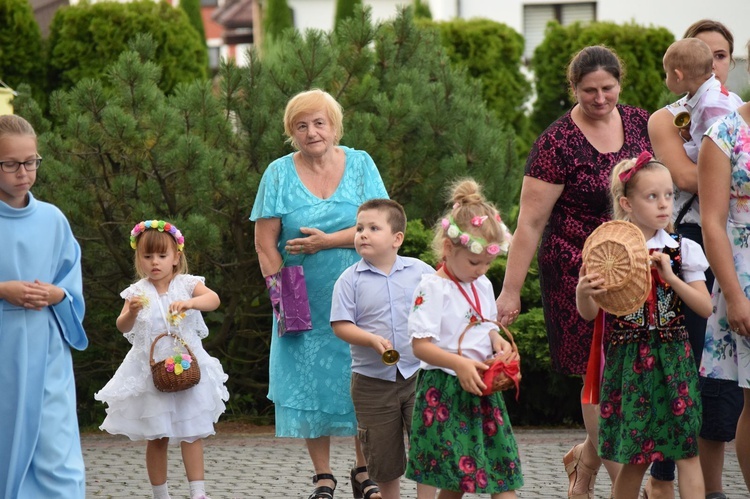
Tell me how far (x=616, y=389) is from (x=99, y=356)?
5656 mm

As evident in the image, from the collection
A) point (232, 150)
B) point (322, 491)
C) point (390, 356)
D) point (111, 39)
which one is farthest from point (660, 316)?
point (111, 39)

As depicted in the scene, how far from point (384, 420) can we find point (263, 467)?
2.40 meters

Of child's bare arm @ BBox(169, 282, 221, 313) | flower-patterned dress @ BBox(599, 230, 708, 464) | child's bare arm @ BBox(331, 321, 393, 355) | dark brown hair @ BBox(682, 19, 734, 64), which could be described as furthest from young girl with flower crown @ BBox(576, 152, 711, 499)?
child's bare arm @ BBox(169, 282, 221, 313)

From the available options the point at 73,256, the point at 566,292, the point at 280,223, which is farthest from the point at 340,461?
the point at 73,256

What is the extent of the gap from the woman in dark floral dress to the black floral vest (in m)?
0.78

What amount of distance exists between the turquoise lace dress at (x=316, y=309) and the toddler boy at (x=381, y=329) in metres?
0.82

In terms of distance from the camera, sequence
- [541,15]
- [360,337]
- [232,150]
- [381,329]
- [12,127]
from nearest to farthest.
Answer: [12,127] → [360,337] → [381,329] → [232,150] → [541,15]

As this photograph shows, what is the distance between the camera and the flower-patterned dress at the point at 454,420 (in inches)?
195

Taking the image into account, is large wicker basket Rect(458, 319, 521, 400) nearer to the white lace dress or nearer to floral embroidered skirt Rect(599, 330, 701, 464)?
floral embroidered skirt Rect(599, 330, 701, 464)

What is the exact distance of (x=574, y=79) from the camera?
19.9 ft

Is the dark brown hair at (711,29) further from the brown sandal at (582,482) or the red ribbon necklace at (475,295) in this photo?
the red ribbon necklace at (475,295)

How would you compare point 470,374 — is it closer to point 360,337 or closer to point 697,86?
point 360,337

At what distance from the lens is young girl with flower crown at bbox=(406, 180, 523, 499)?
4.96 metres

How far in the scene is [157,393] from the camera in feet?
21.2
